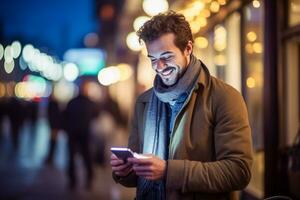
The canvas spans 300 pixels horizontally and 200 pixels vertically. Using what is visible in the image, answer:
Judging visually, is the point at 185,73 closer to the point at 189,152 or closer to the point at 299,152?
the point at 189,152

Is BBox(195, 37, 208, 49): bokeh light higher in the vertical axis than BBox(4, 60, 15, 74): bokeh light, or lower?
lower

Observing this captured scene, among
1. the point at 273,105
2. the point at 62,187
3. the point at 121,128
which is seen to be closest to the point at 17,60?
the point at 121,128

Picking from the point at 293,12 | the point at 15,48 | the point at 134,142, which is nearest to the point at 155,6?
the point at 293,12

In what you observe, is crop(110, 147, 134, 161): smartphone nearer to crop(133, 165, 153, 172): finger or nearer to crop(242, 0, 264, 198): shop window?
crop(133, 165, 153, 172): finger

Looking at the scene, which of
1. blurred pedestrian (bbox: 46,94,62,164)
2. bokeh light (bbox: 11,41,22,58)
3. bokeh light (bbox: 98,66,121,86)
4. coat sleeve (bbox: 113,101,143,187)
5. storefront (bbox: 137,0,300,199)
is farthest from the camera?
bokeh light (bbox: 11,41,22,58)

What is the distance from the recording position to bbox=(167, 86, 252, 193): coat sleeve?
2805 mm

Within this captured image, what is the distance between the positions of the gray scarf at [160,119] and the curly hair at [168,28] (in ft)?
0.47

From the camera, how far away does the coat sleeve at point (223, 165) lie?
2.80 meters

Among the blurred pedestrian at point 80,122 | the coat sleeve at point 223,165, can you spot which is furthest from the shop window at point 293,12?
the blurred pedestrian at point 80,122

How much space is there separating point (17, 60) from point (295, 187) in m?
66.2

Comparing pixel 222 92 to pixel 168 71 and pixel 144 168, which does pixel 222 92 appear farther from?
pixel 144 168

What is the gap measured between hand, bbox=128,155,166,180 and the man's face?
1.43ft

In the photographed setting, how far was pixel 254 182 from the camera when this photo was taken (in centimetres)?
834

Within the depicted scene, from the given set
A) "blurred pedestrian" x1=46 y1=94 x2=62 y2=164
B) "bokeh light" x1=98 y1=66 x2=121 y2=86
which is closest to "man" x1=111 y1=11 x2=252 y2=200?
"blurred pedestrian" x1=46 y1=94 x2=62 y2=164
